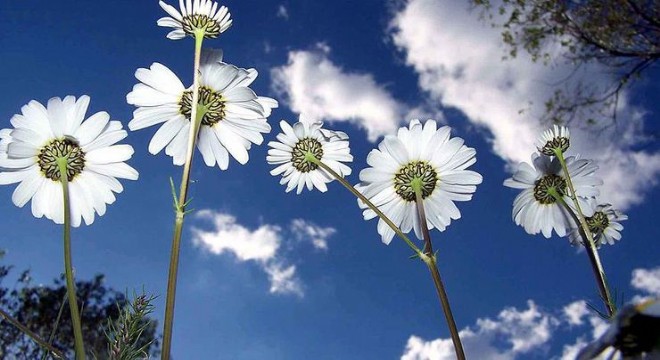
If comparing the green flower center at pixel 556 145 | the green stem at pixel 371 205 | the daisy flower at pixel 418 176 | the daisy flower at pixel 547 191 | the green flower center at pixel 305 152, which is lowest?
the green stem at pixel 371 205

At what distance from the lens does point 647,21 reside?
8.48m

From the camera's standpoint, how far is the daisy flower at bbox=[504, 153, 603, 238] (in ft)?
5.71

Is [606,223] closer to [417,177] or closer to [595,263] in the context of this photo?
[595,263]

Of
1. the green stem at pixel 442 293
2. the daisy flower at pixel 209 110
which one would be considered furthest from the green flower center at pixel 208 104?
the green stem at pixel 442 293

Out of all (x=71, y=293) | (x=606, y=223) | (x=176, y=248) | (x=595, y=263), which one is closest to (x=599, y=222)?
(x=606, y=223)

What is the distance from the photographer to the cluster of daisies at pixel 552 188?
5.69 feet

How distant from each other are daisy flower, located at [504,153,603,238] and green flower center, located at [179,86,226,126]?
85cm

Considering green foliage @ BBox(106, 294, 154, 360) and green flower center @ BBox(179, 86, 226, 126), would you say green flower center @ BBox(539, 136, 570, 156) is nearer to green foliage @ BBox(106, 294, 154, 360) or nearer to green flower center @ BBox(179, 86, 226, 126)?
green flower center @ BBox(179, 86, 226, 126)

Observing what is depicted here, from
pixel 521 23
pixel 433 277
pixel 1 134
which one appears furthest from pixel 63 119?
pixel 521 23

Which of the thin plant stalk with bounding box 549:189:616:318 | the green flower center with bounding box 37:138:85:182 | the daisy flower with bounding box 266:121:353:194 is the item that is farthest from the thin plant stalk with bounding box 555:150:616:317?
the green flower center with bounding box 37:138:85:182

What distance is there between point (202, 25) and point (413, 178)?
633 mm

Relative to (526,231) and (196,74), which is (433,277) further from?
(526,231)

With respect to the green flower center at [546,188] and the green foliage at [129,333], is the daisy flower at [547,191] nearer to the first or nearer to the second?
the green flower center at [546,188]

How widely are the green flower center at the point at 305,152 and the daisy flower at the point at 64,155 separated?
685 mm
